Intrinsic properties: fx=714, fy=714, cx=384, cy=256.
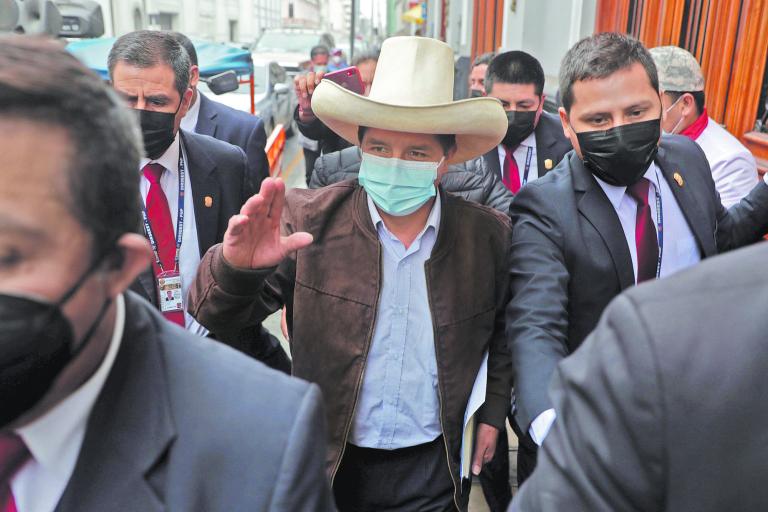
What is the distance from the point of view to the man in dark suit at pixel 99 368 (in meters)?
0.96

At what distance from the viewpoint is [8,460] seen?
1.06m

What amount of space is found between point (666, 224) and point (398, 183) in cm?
87

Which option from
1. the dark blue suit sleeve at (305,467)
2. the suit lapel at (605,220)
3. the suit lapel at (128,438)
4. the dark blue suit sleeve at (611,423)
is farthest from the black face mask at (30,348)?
the suit lapel at (605,220)

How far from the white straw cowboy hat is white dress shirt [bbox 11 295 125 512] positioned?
138cm

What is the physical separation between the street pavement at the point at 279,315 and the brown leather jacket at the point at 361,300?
1.39 metres

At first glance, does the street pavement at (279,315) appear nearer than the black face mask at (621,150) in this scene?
No

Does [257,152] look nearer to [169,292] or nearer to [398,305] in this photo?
[169,292]

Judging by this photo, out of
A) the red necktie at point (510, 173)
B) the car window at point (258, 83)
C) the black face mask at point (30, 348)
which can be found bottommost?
the car window at point (258, 83)

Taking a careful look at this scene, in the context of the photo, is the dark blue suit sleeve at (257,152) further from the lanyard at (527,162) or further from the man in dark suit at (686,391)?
the man in dark suit at (686,391)

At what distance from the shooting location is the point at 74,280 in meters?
1.02

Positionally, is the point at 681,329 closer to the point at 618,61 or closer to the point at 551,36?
the point at 618,61

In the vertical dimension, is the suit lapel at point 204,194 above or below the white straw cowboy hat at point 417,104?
below

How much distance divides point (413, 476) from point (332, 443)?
29 cm

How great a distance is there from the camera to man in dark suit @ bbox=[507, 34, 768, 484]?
2.13m
